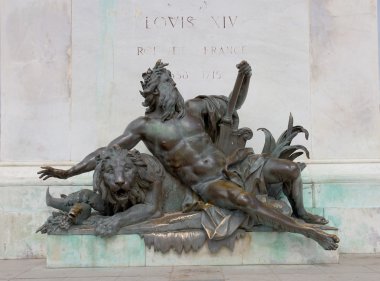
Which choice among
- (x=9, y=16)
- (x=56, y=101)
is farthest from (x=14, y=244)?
→ (x=9, y=16)

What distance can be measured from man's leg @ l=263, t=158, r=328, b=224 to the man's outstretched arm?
173cm

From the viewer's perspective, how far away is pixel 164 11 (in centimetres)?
776

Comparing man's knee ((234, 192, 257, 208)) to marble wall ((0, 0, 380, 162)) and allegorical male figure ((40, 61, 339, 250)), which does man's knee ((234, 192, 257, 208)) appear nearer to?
allegorical male figure ((40, 61, 339, 250))

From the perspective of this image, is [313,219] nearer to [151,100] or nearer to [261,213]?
[261,213]

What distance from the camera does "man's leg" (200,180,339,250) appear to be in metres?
5.69

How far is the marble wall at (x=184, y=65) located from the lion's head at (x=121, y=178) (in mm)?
1735

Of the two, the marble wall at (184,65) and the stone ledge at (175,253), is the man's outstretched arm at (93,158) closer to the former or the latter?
the stone ledge at (175,253)

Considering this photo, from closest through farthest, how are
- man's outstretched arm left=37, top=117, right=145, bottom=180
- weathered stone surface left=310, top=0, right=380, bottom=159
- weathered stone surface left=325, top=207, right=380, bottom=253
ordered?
man's outstretched arm left=37, top=117, right=145, bottom=180
weathered stone surface left=325, top=207, right=380, bottom=253
weathered stone surface left=310, top=0, right=380, bottom=159

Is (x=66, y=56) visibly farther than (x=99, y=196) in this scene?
Yes

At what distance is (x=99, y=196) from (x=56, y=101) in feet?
7.16

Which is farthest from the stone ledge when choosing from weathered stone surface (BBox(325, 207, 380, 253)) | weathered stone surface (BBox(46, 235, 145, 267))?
weathered stone surface (BBox(325, 207, 380, 253))

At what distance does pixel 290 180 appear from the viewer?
247 inches

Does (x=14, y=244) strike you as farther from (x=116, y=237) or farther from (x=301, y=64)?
(x=301, y=64)

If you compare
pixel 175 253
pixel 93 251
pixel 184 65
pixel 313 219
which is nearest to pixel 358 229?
pixel 313 219
